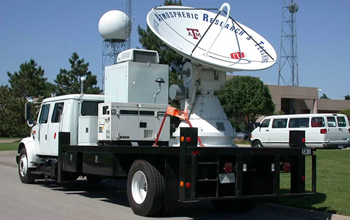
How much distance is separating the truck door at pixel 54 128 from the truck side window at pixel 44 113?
0.44 metres

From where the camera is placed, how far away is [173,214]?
911cm

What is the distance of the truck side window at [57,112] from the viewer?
41.9 feet

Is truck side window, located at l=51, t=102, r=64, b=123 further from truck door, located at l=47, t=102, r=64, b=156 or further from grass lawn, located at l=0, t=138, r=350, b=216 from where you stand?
grass lawn, located at l=0, t=138, r=350, b=216

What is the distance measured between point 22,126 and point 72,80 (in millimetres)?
7560

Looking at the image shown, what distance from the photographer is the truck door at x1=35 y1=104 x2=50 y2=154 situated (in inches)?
520

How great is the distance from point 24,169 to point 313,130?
51.7ft

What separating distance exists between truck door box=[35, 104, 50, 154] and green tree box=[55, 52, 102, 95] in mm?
37192

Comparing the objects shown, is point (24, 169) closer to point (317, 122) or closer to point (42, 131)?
point (42, 131)

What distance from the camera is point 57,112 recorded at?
12883mm

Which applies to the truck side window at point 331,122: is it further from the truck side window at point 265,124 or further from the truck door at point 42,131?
the truck door at point 42,131

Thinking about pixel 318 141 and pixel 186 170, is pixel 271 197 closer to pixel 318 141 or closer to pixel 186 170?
pixel 186 170

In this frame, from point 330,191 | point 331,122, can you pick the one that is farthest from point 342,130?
point 330,191

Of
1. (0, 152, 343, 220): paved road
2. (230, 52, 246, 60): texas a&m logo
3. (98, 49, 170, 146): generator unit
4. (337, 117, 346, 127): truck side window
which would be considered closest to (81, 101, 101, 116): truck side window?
(98, 49, 170, 146): generator unit

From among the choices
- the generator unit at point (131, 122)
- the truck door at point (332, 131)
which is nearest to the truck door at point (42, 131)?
the generator unit at point (131, 122)
